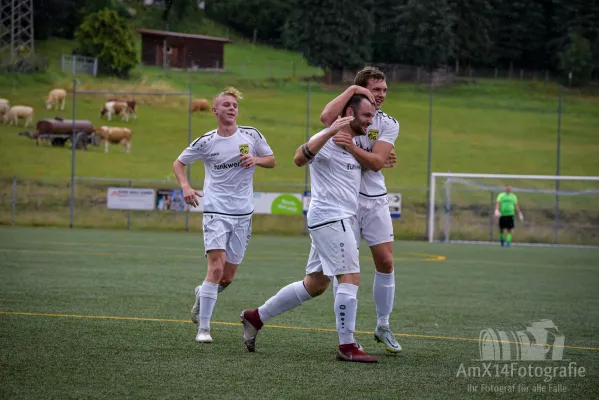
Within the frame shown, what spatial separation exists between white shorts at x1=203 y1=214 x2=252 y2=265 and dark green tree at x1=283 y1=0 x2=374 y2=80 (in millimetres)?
44264

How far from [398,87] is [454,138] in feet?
13.6

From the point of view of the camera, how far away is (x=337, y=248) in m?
7.71

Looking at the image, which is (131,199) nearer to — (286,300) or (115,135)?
(115,135)

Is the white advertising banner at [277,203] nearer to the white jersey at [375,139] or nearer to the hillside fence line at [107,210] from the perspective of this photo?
the hillside fence line at [107,210]

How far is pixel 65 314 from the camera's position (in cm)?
998

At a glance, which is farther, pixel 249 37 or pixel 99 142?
pixel 249 37

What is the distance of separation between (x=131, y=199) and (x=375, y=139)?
25.8 m

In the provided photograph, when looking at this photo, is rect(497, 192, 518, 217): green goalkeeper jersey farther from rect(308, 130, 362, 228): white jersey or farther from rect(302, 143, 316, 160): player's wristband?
rect(302, 143, 316, 160): player's wristband

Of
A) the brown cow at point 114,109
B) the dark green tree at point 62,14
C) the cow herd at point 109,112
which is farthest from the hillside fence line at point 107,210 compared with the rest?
the dark green tree at point 62,14

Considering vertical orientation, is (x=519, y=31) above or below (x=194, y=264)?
above

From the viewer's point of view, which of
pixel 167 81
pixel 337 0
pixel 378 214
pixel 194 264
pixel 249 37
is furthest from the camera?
pixel 249 37

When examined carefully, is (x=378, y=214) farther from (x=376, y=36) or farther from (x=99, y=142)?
(x=376, y=36)

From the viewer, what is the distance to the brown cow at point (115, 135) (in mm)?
41275

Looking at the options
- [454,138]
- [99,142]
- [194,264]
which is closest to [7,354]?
[194,264]
